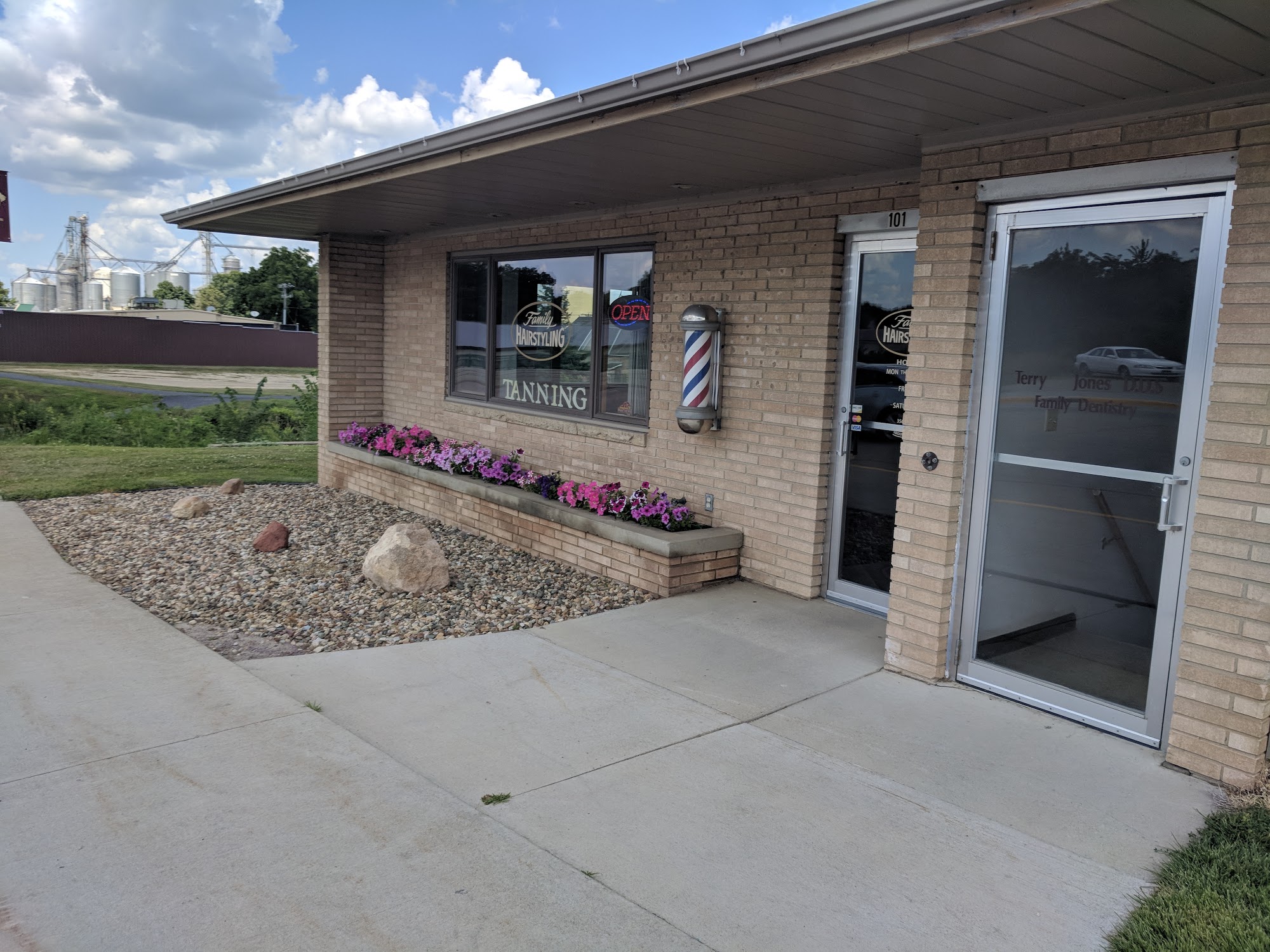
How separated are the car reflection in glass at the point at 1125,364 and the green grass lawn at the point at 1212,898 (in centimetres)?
189

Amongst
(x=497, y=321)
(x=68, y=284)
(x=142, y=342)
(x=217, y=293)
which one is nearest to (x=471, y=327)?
(x=497, y=321)

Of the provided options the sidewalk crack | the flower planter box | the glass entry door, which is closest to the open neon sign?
the flower planter box

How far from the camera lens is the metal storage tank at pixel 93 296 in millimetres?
123938

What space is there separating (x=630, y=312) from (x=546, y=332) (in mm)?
1457

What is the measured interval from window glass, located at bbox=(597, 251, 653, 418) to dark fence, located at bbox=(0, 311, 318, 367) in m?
30.6

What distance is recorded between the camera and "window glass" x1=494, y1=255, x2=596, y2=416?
906cm

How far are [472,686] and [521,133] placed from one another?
323 centimetres

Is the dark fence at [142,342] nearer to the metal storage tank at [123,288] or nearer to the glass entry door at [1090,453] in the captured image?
the glass entry door at [1090,453]

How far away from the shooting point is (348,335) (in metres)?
11.8

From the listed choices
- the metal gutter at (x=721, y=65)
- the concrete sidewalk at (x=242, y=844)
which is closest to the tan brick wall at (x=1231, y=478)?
the metal gutter at (x=721, y=65)

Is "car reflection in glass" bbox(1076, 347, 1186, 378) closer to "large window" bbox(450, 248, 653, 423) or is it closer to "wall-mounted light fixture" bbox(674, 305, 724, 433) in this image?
"wall-mounted light fixture" bbox(674, 305, 724, 433)

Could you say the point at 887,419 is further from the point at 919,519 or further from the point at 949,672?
the point at 949,672

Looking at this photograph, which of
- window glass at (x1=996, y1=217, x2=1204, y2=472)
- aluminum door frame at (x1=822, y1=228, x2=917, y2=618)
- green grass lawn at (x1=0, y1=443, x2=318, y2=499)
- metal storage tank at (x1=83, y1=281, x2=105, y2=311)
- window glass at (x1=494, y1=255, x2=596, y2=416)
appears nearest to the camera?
window glass at (x1=996, y1=217, x2=1204, y2=472)

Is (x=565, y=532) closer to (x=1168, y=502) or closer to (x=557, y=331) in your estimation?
(x=557, y=331)
